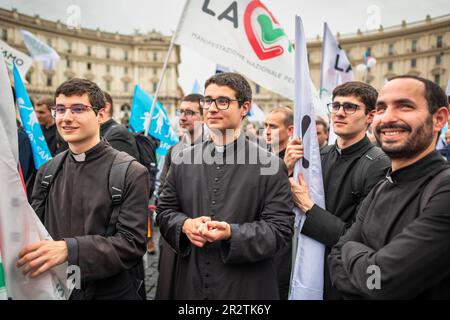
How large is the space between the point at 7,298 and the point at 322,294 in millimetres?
1994

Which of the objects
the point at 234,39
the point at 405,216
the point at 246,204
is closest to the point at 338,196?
the point at 246,204

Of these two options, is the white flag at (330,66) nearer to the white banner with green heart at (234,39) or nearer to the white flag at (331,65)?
the white flag at (331,65)

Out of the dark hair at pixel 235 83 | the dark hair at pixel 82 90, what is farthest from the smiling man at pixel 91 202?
the dark hair at pixel 235 83

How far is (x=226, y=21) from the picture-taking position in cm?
368

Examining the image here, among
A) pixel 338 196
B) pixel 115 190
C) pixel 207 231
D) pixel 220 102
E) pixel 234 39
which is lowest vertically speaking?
pixel 207 231

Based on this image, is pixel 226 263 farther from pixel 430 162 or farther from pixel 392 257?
pixel 430 162

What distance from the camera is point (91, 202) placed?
6.68 ft

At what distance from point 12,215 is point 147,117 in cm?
510

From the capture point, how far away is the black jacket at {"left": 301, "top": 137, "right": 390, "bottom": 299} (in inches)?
92.6

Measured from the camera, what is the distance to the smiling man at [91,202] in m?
1.90

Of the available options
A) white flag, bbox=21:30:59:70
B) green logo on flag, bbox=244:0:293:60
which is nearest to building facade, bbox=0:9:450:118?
white flag, bbox=21:30:59:70

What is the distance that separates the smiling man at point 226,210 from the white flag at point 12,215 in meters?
0.87

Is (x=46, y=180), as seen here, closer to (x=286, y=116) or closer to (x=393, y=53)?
(x=286, y=116)
